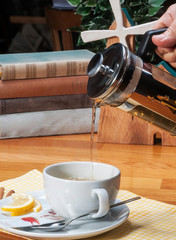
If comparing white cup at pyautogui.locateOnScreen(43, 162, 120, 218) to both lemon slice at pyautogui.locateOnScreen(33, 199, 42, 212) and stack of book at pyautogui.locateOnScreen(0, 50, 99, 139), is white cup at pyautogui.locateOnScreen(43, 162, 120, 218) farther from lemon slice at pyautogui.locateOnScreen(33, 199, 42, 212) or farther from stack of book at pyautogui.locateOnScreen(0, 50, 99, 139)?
stack of book at pyautogui.locateOnScreen(0, 50, 99, 139)

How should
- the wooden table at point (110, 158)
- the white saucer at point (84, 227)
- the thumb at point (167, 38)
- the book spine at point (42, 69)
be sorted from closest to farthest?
the white saucer at point (84, 227)
the thumb at point (167, 38)
the wooden table at point (110, 158)
the book spine at point (42, 69)

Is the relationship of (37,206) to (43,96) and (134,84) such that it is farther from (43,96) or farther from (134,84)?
(43,96)

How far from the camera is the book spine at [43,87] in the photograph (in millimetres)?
1197

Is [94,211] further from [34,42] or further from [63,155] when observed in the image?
[34,42]

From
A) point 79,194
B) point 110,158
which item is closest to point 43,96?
point 110,158

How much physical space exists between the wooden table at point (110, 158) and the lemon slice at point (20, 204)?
21 centimetres

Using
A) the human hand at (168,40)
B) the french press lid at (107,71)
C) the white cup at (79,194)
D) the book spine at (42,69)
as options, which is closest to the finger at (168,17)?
the human hand at (168,40)

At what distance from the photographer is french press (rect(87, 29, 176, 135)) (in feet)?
2.18

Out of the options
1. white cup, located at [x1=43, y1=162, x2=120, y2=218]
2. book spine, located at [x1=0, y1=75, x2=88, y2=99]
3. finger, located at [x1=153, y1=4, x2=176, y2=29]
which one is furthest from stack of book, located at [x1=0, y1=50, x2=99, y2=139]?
white cup, located at [x1=43, y1=162, x2=120, y2=218]

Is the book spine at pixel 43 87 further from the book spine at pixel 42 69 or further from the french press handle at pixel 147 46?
the french press handle at pixel 147 46

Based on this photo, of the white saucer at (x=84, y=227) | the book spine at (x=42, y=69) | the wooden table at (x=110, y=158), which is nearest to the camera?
the white saucer at (x=84, y=227)

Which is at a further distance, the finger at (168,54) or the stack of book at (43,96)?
the stack of book at (43,96)

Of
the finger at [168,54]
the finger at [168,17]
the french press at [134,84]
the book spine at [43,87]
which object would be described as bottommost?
the book spine at [43,87]

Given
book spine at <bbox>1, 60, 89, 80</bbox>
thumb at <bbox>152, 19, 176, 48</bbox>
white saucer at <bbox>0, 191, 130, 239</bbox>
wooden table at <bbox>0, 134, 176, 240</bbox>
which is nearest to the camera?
white saucer at <bbox>0, 191, 130, 239</bbox>
